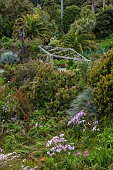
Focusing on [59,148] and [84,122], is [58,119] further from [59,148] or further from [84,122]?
[59,148]

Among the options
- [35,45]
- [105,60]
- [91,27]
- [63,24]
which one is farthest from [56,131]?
[63,24]

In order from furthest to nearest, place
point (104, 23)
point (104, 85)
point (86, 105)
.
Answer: point (104, 23) → point (86, 105) → point (104, 85)

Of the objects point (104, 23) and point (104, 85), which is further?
point (104, 23)

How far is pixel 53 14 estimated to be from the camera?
1180 inches

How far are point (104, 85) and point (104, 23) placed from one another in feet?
77.6

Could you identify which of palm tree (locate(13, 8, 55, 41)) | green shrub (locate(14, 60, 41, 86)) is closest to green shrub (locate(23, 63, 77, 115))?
green shrub (locate(14, 60, 41, 86))

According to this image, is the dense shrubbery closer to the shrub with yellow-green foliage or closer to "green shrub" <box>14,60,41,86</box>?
"green shrub" <box>14,60,41,86</box>

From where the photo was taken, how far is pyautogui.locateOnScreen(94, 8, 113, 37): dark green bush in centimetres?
2817

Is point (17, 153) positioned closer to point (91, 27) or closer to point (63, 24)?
point (91, 27)

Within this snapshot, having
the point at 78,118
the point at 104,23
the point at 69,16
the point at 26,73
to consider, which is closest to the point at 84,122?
the point at 78,118

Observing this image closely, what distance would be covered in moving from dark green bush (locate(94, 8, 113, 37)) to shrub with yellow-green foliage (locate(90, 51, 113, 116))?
23075 mm

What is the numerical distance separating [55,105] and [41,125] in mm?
810

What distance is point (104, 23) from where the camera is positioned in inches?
1104

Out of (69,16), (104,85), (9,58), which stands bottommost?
(9,58)
